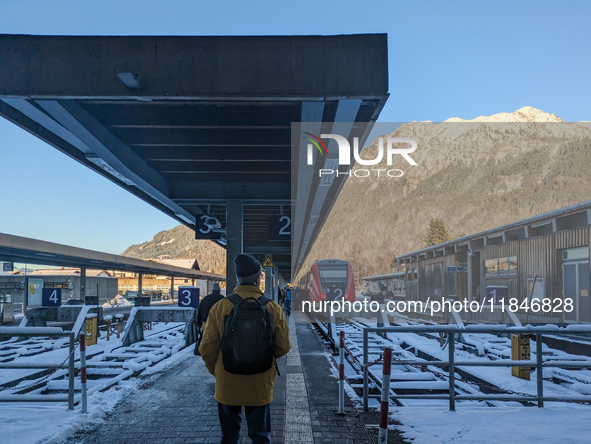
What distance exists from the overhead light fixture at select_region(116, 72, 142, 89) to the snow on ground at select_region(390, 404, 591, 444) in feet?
16.1

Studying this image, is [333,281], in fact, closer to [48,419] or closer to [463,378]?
Result: [463,378]

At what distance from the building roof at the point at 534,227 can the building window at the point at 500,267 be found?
971 mm

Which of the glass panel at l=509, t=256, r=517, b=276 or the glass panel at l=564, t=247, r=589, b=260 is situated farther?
the glass panel at l=509, t=256, r=517, b=276

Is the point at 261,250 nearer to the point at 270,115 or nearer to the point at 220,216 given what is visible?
the point at 220,216

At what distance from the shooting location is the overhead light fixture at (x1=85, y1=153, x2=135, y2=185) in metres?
8.17

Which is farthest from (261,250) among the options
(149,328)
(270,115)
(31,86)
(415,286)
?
(31,86)

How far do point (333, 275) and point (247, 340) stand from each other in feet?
72.5

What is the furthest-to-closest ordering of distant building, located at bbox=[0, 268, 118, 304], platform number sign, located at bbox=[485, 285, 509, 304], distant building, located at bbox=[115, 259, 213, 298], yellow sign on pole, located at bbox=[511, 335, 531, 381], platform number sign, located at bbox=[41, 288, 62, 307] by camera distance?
distant building, located at bbox=[115, 259, 213, 298] → distant building, located at bbox=[0, 268, 118, 304] → platform number sign, located at bbox=[485, 285, 509, 304] → platform number sign, located at bbox=[41, 288, 62, 307] → yellow sign on pole, located at bbox=[511, 335, 531, 381]

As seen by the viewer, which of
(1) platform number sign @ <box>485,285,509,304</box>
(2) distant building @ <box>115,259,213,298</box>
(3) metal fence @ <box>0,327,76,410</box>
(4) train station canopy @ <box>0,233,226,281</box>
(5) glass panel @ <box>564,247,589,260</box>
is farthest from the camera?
(2) distant building @ <box>115,259,213,298</box>

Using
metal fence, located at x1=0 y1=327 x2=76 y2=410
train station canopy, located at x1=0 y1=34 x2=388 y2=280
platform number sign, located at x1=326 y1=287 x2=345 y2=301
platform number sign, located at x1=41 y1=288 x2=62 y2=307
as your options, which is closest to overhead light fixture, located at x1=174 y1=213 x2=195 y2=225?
platform number sign, located at x1=41 y1=288 x2=62 y2=307

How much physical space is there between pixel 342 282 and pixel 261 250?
22.0 ft

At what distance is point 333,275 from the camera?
82.0 ft

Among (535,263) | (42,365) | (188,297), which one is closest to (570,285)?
(535,263)

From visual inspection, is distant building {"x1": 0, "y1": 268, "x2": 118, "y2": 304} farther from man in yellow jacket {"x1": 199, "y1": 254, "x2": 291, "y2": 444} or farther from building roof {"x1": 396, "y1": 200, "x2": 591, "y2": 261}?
man in yellow jacket {"x1": 199, "y1": 254, "x2": 291, "y2": 444}
